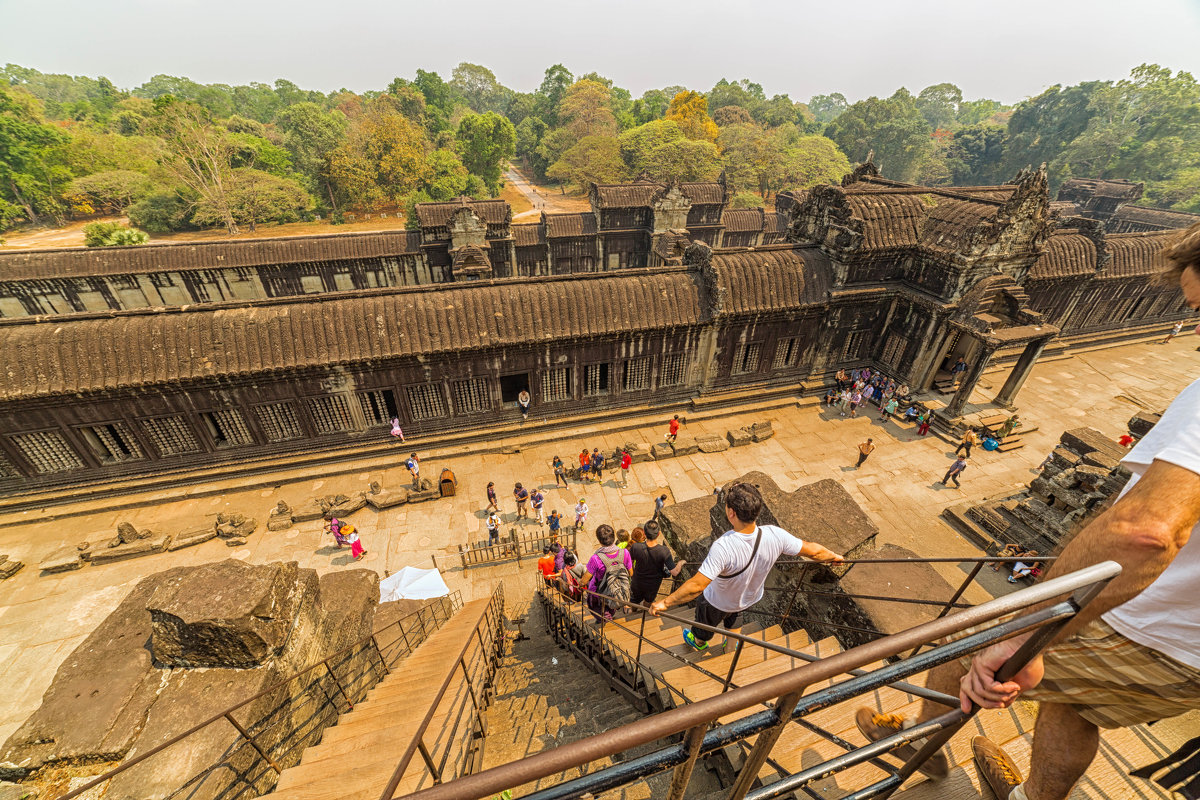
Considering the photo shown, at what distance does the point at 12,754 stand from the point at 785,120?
120 meters

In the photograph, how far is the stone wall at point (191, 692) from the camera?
19.7ft

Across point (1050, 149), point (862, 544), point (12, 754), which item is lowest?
point (12, 754)

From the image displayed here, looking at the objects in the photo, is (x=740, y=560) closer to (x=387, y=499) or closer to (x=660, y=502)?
(x=660, y=502)

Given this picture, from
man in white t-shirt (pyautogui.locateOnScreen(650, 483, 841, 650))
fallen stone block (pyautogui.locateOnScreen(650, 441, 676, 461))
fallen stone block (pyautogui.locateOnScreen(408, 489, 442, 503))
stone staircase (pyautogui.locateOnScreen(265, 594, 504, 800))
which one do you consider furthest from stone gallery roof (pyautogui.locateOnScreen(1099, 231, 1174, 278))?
stone staircase (pyautogui.locateOnScreen(265, 594, 504, 800))

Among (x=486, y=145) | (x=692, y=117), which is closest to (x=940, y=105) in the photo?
(x=692, y=117)

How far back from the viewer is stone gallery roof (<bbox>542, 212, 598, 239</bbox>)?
107 feet

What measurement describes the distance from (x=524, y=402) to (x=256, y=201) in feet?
182

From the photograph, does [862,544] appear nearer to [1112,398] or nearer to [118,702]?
[118,702]

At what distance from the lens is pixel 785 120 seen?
95.3m

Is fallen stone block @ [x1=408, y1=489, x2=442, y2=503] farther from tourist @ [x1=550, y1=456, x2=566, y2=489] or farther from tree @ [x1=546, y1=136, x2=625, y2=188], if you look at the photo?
tree @ [x1=546, y1=136, x2=625, y2=188]

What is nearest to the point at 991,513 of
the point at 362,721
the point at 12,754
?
the point at 362,721

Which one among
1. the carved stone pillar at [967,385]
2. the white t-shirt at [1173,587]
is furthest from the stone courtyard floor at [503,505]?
the white t-shirt at [1173,587]

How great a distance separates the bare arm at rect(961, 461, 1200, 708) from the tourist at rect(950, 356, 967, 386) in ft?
74.5

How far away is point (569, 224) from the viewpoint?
3309cm
